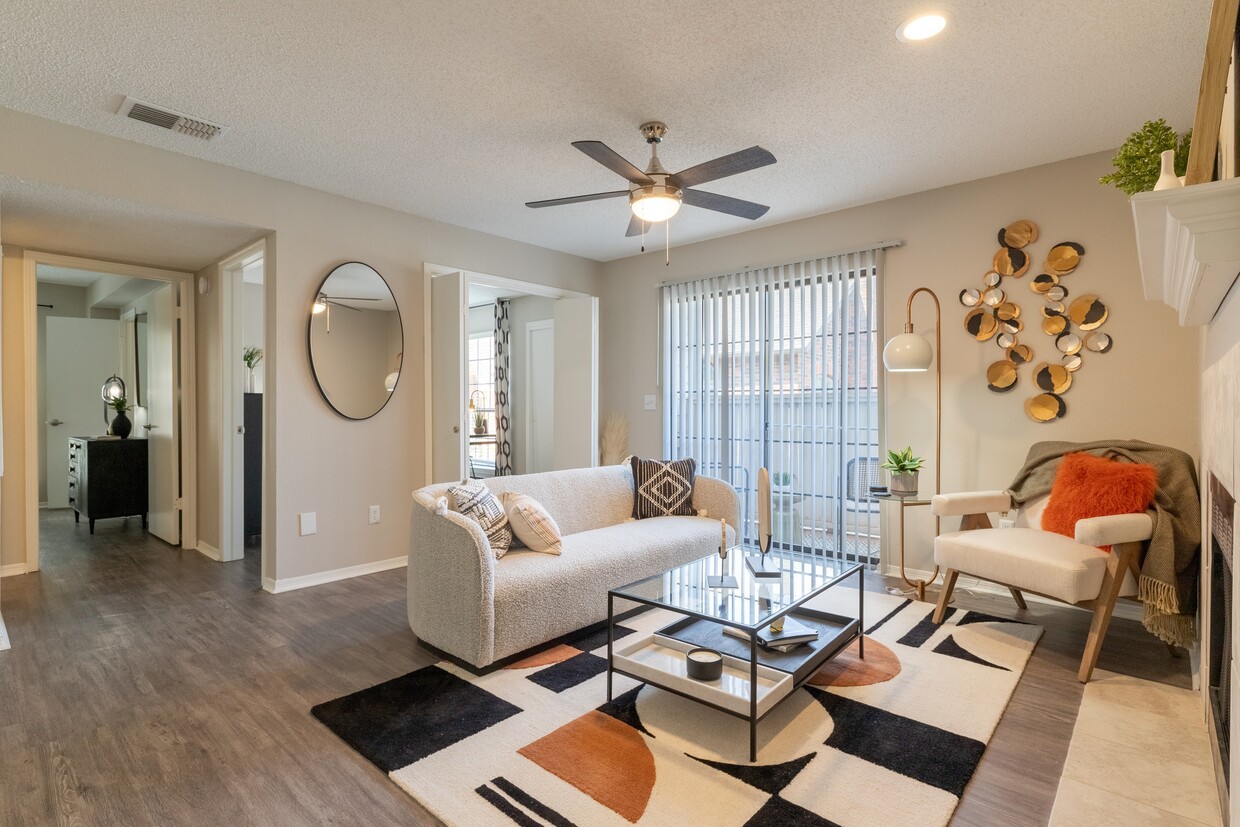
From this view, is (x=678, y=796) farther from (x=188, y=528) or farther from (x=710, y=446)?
(x=188, y=528)

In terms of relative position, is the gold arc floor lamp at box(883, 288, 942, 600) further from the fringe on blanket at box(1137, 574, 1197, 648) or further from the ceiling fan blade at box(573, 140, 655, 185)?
the ceiling fan blade at box(573, 140, 655, 185)

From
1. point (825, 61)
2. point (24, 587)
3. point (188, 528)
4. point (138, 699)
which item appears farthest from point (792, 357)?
point (24, 587)

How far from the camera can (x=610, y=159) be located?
2.45 m

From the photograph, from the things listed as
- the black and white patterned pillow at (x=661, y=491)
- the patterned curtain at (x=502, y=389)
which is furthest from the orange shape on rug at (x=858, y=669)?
the patterned curtain at (x=502, y=389)

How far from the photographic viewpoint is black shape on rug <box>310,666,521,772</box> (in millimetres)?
1961

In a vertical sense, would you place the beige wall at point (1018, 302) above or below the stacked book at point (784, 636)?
above

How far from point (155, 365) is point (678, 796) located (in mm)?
5625

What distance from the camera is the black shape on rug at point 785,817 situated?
1.59 meters

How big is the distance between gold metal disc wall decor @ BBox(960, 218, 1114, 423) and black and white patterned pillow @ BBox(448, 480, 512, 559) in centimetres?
300

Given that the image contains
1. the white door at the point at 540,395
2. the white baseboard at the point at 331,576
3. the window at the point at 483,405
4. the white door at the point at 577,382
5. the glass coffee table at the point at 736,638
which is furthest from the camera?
the window at the point at 483,405

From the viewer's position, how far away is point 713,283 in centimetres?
504

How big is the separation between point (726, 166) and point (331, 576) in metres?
3.43

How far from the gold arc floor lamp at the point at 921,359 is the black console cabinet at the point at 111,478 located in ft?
20.4

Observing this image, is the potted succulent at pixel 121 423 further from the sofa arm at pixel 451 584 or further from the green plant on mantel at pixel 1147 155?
the green plant on mantel at pixel 1147 155
